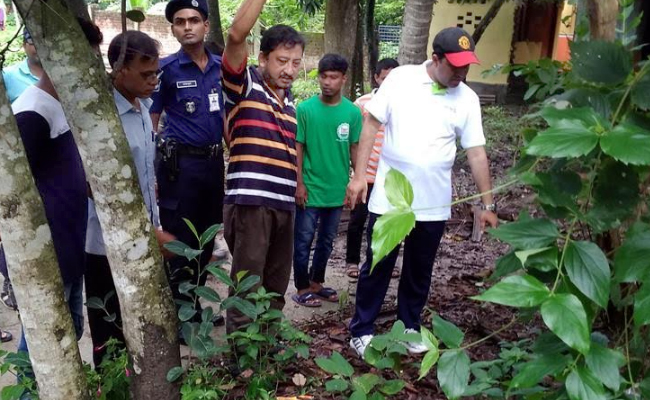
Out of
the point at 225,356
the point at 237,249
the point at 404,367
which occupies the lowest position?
the point at 404,367

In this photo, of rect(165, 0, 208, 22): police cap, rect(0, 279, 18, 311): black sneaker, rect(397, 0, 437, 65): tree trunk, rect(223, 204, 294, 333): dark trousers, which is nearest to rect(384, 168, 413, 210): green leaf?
rect(223, 204, 294, 333): dark trousers

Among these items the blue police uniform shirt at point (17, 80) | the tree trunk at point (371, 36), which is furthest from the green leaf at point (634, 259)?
the tree trunk at point (371, 36)

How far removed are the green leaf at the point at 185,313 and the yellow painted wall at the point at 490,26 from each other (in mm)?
11909

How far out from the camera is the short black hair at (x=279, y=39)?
307 cm

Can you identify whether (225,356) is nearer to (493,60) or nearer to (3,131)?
(3,131)

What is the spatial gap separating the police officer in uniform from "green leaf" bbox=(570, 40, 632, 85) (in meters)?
2.52

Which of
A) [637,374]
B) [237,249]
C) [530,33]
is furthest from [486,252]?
[530,33]

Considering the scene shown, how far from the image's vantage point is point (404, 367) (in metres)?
3.24

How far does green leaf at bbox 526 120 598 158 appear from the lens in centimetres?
126

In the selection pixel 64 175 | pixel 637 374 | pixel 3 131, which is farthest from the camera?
pixel 64 175

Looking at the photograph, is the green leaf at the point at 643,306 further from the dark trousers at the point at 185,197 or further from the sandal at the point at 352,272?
the sandal at the point at 352,272

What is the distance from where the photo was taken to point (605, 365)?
139cm

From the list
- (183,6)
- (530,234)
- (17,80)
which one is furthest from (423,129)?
(17,80)

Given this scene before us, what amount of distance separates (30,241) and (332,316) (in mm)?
2420
